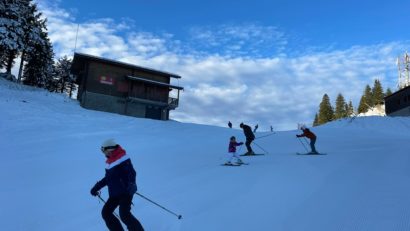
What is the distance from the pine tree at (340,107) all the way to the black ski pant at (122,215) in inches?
3966

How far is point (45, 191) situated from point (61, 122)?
55.7ft

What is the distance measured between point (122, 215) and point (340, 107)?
339 feet

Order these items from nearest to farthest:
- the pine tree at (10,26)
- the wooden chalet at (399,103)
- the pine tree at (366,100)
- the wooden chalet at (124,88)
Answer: the pine tree at (10,26), the wooden chalet at (124,88), the wooden chalet at (399,103), the pine tree at (366,100)

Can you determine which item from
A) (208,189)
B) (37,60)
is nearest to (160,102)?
(37,60)

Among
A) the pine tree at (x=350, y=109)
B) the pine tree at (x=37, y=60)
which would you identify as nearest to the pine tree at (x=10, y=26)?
the pine tree at (x=37, y=60)

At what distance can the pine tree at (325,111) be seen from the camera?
93875mm

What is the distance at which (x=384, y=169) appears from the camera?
11.0 metres

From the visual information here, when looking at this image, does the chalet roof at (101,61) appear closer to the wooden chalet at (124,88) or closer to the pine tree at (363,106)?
the wooden chalet at (124,88)

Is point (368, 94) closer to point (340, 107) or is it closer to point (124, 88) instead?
point (340, 107)

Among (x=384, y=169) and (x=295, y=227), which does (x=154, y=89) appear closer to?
(x=384, y=169)

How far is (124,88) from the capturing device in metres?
43.8

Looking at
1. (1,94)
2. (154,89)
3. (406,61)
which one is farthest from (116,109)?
(406,61)

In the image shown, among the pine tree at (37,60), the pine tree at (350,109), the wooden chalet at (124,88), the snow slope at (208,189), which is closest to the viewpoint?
the snow slope at (208,189)

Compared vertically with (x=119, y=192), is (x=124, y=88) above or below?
above
